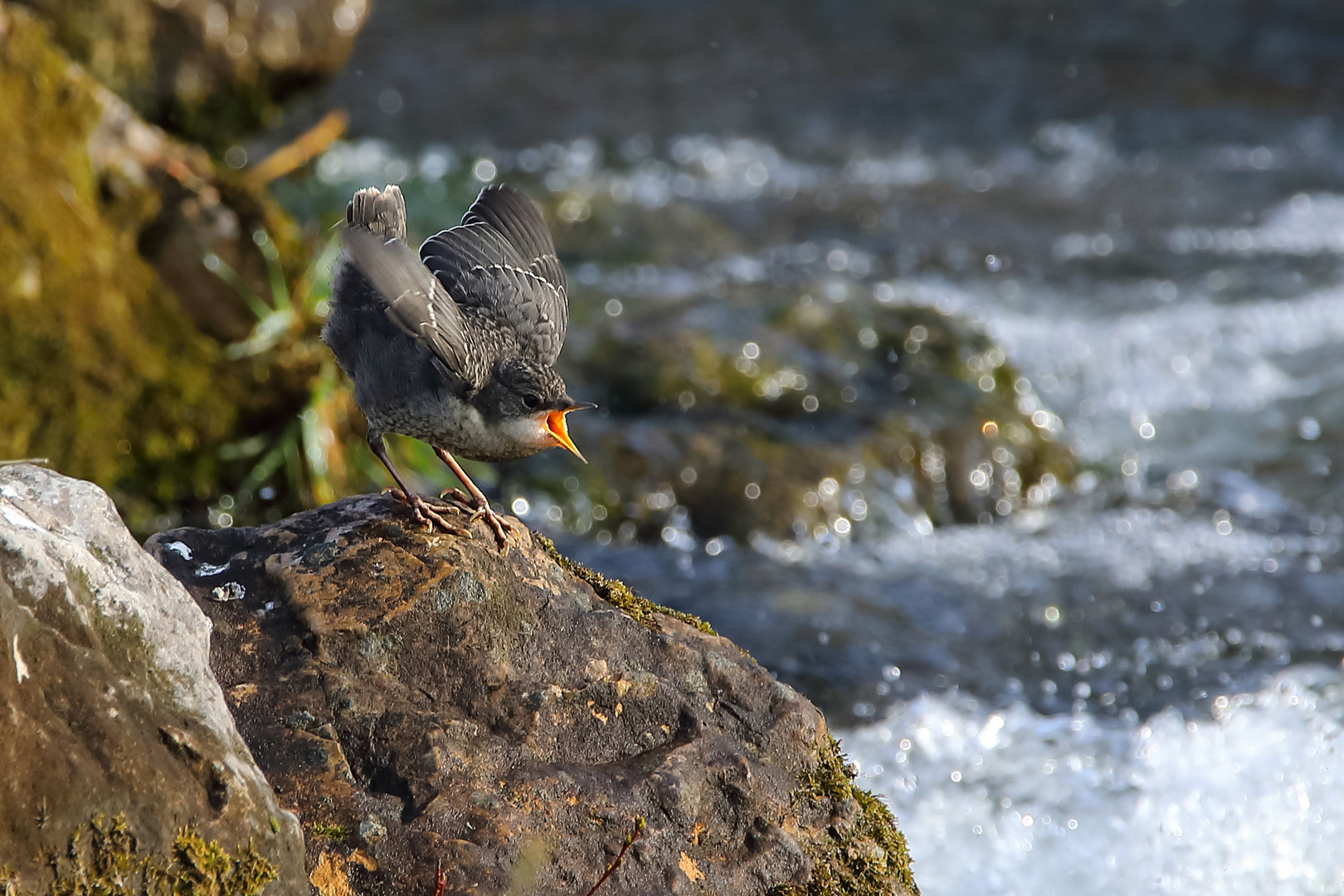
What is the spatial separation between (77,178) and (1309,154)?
12.4m

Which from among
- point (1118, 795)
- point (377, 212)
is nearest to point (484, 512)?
point (377, 212)

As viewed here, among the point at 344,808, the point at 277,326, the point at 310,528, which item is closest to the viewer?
the point at 344,808

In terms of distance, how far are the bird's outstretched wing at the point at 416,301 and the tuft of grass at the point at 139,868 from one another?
1.23 meters

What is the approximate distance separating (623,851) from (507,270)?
1625mm

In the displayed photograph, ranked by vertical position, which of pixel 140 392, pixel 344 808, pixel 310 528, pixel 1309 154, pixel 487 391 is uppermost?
pixel 487 391

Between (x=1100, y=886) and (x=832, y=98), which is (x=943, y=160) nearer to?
(x=832, y=98)

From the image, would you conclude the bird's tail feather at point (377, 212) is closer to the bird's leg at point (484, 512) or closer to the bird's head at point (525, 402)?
the bird's head at point (525, 402)

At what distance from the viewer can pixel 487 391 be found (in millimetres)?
2980

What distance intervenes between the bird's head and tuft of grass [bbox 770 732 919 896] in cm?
95

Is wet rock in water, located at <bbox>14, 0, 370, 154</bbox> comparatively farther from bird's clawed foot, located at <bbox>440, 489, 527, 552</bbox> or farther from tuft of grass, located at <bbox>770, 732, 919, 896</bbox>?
tuft of grass, located at <bbox>770, 732, 919, 896</bbox>

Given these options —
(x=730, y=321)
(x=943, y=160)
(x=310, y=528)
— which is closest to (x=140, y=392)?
(x=310, y=528)

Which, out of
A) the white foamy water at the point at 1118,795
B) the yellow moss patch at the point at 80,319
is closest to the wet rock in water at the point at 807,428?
the yellow moss patch at the point at 80,319

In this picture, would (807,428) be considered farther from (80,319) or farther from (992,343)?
(80,319)

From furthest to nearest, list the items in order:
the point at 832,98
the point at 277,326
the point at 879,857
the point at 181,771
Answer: the point at 832,98 < the point at 277,326 < the point at 879,857 < the point at 181,771
